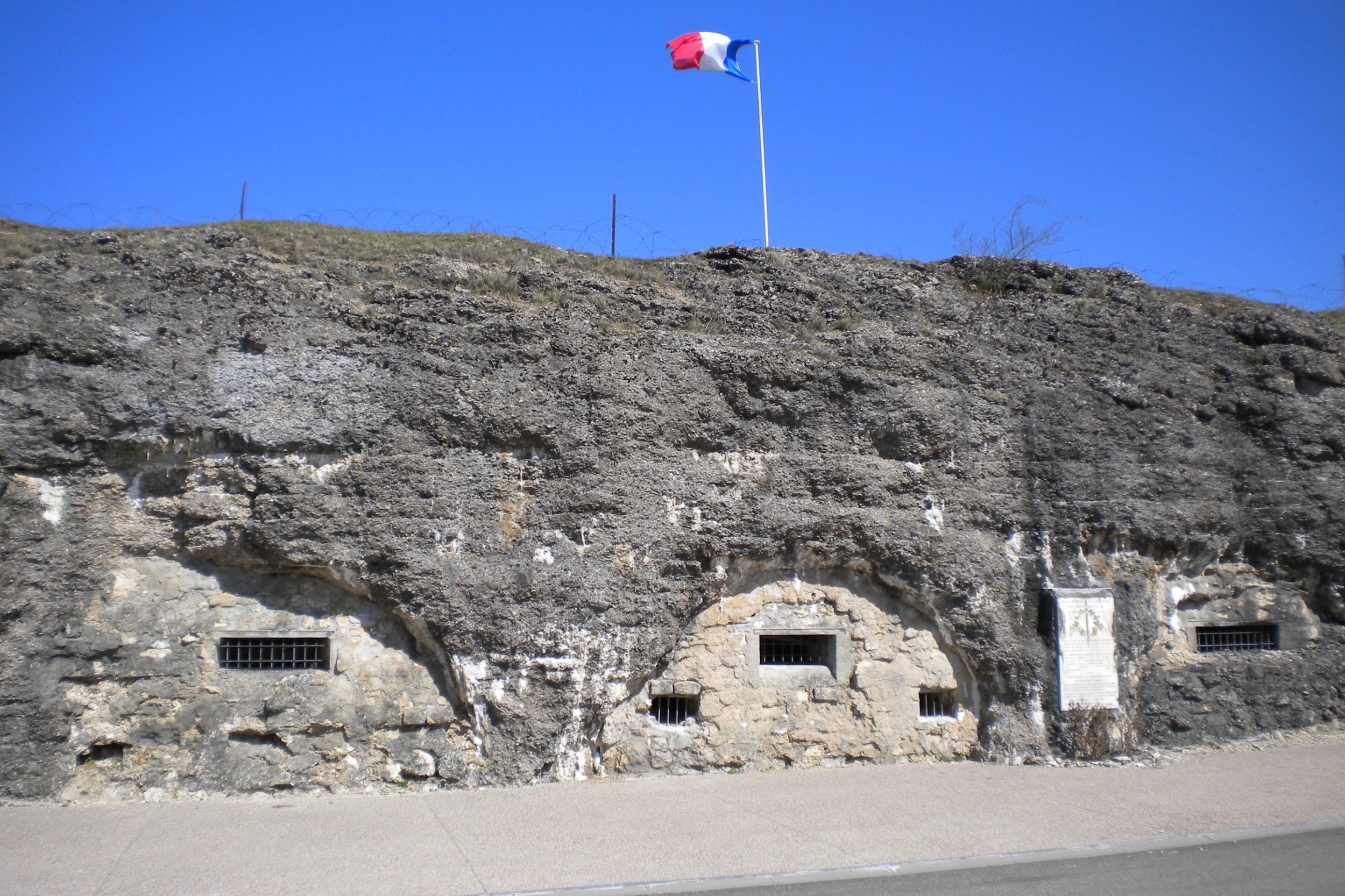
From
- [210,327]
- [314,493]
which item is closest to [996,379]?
[314,493]

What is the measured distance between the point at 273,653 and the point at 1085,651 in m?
6.80

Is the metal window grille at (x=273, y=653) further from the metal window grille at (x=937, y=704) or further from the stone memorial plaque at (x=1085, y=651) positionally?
the stone memorial plaque at (x=1085, y=651)

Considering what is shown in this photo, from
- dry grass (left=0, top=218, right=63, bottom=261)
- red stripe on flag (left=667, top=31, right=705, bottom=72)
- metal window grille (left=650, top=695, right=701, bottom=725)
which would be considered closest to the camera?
dry grass (left=0, top=218, right=63, bottom=261)

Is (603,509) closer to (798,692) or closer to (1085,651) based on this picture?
(798,692)

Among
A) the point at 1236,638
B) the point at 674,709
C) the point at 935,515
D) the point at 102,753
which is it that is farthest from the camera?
the point at 1236,638

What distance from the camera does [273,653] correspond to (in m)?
7.16

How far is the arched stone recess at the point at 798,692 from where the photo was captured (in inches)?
303

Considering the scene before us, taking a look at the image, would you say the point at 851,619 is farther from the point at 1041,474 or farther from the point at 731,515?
the point at 1041,474

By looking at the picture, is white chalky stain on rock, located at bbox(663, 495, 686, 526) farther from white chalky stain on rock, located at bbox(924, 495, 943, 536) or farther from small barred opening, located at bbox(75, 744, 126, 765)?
small barred opening, located at bbox(75, 744, 126, 765)

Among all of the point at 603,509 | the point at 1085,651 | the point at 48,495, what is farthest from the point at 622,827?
the point at 48,495

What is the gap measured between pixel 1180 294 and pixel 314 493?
30.5ft

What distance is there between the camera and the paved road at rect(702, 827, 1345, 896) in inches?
198

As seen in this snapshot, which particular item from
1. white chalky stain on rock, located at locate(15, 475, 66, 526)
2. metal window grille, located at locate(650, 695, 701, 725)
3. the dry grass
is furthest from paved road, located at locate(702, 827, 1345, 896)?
the dry grass

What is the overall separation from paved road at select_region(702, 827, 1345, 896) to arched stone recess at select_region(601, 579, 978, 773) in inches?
100
